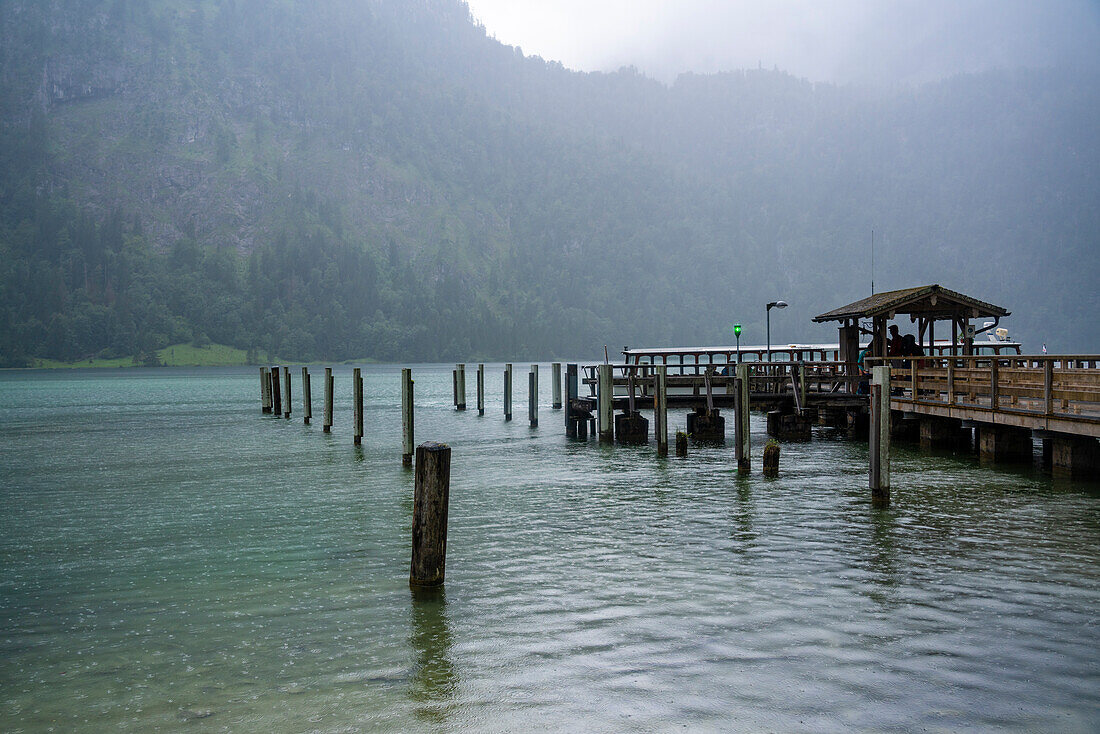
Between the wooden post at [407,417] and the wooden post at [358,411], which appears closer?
the wooden post at [407,417]

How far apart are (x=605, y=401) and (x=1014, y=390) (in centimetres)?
1412

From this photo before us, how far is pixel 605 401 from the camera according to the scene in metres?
32.6

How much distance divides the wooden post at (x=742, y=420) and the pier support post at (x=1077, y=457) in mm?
7204

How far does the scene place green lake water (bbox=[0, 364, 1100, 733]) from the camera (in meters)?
8.20

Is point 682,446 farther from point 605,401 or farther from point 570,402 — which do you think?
point 570,402

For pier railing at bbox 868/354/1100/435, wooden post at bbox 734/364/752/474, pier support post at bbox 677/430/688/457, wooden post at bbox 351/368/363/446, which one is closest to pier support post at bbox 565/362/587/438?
wooden post at bbox 351/368/363/446

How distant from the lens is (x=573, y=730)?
7684 millimetres

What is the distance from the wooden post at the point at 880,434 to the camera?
56.6 feet

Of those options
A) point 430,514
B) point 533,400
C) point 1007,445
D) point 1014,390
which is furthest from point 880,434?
point 533,400

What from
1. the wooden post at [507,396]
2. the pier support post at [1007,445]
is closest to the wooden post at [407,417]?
Result: the pier support post at [1007,445]

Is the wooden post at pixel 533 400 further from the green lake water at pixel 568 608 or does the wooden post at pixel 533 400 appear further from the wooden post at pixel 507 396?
the green lake water at pixel 568 608

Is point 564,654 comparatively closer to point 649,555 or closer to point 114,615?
Answer: point 649,555

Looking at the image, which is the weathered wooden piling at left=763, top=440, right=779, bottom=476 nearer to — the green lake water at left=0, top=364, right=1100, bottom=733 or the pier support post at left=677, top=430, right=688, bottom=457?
the green lake water at left=0, top=364, right=1100, bottom=733

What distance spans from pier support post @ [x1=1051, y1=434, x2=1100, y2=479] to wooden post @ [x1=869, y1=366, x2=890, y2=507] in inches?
216
